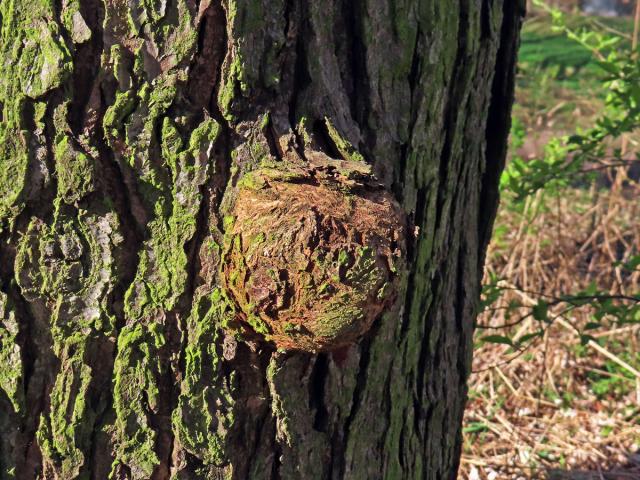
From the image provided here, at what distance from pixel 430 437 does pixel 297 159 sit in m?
0.86

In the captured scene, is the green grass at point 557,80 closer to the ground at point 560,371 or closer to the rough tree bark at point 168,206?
the ground at point 560,371

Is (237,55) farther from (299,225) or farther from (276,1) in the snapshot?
(299,225)

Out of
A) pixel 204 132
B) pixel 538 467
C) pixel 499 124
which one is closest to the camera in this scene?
pixel 204 132

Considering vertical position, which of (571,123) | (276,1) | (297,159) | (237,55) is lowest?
(297,159)

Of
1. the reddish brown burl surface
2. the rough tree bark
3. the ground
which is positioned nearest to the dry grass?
the ground

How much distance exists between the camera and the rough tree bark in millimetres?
1151

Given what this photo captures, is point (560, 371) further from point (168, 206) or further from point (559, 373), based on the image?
point (168, 206)

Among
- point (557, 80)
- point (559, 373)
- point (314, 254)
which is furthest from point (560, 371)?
point (557, 80)

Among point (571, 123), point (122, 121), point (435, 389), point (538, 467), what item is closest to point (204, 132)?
point (122, 121)

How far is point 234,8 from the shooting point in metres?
1.14

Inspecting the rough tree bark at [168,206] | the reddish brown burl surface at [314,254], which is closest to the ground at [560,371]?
the rough tree bark at [168,206]

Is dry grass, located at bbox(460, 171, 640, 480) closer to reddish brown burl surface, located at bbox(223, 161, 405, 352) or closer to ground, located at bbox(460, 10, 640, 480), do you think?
ground, located at bbox(460, 10, 640, 480)

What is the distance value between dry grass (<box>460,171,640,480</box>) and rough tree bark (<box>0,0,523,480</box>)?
1769mm

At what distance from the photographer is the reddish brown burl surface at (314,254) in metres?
1.07
